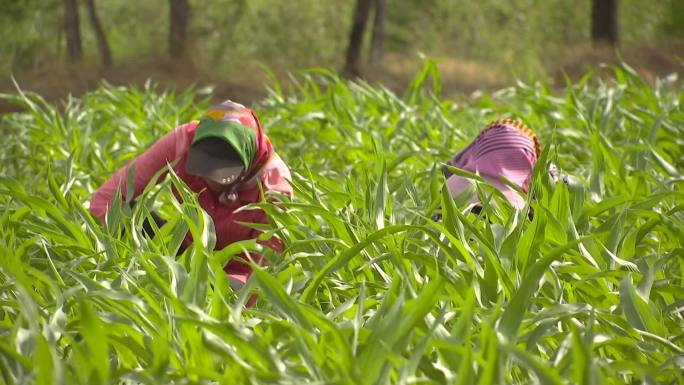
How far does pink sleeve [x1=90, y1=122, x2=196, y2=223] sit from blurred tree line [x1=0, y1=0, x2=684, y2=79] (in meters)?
9.12

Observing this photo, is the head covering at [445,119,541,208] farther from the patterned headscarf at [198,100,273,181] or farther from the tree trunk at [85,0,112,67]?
the tree trunk at [85,0,112,67]

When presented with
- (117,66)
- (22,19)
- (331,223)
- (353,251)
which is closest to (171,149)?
(331,223)

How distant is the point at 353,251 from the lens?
6.34ft

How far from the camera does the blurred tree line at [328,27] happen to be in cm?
1248

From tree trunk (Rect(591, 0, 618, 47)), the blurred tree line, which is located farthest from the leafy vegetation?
the blurred tree line

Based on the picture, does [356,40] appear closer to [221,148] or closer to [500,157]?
[500,157]

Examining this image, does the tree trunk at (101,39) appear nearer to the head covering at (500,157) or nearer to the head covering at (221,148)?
the head covering at (500,157)

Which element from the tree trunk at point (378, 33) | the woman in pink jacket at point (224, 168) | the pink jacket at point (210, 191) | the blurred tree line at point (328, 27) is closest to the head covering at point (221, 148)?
the woman in pink jacket at point (224, 168)

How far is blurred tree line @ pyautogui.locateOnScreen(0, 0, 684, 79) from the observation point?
12477 millimetres

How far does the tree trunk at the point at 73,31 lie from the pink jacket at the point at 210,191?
6.83m

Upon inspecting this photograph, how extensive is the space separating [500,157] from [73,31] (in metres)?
7.49

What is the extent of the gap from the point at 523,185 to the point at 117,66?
240 inches

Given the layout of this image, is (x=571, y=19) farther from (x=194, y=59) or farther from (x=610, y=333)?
(x=610, y=333)

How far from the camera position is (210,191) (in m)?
2.64
